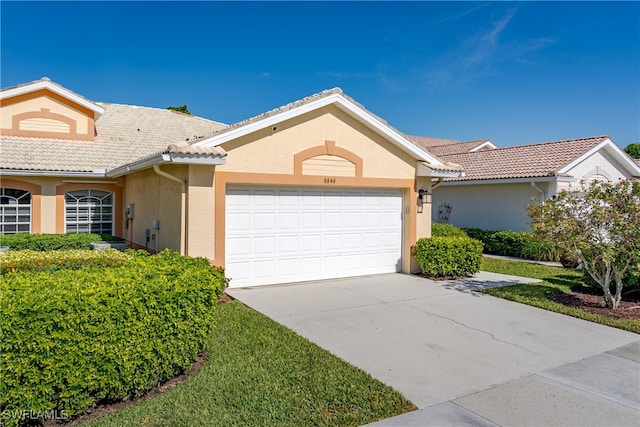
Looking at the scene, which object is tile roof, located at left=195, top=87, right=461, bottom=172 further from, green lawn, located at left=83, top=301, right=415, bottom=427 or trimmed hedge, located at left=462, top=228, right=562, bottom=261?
trimmed hedge, located at left=462, top=228, right=562, bottom=261

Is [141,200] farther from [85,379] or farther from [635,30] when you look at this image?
[635,30]

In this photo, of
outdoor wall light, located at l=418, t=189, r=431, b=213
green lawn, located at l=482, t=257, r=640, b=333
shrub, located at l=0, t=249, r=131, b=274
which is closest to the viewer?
shrub, located at l=0, t=249, r=131, b=274

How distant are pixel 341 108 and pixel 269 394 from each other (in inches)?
300

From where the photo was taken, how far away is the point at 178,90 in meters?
18.7

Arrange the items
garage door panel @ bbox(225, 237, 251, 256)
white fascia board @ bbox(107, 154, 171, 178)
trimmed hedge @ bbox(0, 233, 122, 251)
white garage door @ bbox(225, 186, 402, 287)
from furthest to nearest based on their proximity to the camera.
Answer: trimmed hedge @ bbox(0, 233, 122, 251) → white garage door @ bbox(225, 186, 402, 287) → garage door panel @ bbox(225, 237, 251, 256) → white fascia board @ bbox(107, 154, 171, 178)

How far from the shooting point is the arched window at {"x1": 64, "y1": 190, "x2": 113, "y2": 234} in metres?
13.9

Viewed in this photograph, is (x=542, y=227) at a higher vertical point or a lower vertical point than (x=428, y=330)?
higher

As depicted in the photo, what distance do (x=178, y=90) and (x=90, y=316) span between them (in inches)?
652

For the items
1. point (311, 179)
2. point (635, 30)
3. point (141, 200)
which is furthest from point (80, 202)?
point (635, 30)

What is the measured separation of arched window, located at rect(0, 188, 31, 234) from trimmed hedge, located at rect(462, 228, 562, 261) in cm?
1648

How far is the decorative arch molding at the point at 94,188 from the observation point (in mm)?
13555

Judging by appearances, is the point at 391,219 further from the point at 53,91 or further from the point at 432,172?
the point at 53,91

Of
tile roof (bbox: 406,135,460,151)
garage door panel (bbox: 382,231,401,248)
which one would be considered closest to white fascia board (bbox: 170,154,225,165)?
garage door panel (bbox: 382,231,401,248)

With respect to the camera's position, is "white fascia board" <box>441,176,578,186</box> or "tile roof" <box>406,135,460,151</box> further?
"tile roof" <box>406,135,460,151</box>
